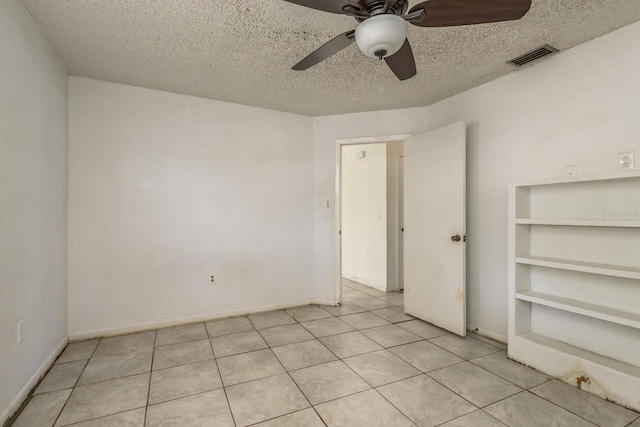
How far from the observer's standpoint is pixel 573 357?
6.89ft

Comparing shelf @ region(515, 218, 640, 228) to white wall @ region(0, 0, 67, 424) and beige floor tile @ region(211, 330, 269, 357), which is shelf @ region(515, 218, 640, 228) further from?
white wall @ region(0, 0, 67, 424)

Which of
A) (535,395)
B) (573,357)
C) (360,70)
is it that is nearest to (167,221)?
(360,70)

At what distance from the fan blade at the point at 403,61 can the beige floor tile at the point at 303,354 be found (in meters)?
2.19

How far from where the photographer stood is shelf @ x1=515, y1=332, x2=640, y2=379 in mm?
1945

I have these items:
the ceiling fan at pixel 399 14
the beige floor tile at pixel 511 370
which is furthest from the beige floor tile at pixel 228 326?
the ceiling fan at pixel 399 14

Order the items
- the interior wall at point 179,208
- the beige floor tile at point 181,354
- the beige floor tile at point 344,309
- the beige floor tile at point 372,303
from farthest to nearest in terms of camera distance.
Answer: the beige floor tile at point 372,303 < the beige floor tile at point 344,309 < the interior wall at point 179,208 < the beige floor tile at point 181,354

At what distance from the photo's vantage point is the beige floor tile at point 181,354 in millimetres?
2430

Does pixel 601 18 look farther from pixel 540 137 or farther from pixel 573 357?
pixel 573 357

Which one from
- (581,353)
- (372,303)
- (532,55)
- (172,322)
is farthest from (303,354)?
(532,55)

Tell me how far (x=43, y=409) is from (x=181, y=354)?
2.90 ft

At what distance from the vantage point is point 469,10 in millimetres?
1407

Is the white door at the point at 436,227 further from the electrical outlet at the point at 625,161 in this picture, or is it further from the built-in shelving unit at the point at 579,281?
the electrical outlet at the point at 625,161

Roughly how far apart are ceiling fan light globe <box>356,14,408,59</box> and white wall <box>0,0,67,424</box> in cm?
199

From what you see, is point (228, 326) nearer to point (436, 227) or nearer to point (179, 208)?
point (179, 208)
